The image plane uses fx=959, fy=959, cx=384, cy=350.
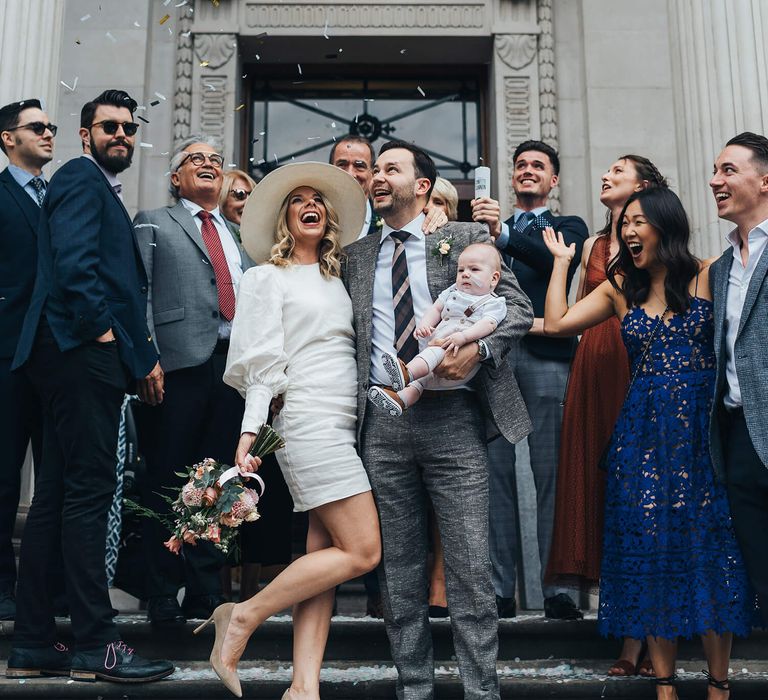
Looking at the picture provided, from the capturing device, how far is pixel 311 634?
3.81 m

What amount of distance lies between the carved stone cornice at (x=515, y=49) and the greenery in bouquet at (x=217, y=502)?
588 cm

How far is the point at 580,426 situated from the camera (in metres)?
4.79

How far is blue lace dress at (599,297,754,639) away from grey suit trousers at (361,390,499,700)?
0.59 metres

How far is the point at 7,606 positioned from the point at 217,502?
1649 millimetres

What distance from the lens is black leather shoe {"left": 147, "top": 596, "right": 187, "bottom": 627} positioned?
4.47 metres

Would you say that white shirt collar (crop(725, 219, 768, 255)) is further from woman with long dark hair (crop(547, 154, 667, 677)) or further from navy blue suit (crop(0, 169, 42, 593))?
navy blue suit (crop(0, 169, 42, 593))

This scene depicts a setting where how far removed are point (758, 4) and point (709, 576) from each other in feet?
14.2

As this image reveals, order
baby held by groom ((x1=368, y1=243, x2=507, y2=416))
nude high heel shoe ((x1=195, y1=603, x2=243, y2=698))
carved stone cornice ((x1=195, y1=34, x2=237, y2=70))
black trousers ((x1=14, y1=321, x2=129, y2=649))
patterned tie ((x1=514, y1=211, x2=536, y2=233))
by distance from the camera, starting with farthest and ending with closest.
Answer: carved stone cornice ((x1=195, y1=34, x2=237, y2=70)) < patterned tie ((x1=514, y1=211, x2=536, y2=233)) < black trousers ((x1=14, y1=321, x2=129, y2=649)) < nude high heel shoe ((x1=195, y1=603, x2=243, y2=698)) < baby held by groom ((x1=368, y1=243, x2=507, y2=416))

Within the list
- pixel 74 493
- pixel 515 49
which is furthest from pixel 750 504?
pixel 515 49

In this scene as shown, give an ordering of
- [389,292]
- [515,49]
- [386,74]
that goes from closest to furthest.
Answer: [389,292] → [515,49] → [386,74]

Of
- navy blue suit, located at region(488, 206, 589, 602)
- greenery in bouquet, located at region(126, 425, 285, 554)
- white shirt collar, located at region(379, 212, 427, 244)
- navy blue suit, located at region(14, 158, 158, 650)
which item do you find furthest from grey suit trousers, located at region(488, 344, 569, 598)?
navy blue suit, located at region(14, 158, 158, 650)

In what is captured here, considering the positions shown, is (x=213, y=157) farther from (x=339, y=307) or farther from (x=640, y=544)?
(x=640, y=544)

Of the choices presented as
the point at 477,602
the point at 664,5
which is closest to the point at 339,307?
the point at 477,602

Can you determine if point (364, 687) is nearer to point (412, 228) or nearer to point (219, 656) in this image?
point (219, 656)
